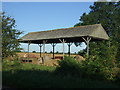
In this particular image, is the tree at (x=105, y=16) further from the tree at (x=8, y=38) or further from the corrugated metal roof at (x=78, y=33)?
the tree at (x=8, y=38)

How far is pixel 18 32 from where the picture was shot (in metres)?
13.6

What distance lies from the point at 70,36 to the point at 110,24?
20710 millimetres

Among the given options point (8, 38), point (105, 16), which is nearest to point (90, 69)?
point (8, 38)

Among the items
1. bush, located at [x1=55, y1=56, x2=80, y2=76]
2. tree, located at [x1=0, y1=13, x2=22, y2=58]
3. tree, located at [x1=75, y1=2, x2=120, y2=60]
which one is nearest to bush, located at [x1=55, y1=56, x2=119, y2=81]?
bush, located at [x1=55, y1=56, x2=80, y2=76]

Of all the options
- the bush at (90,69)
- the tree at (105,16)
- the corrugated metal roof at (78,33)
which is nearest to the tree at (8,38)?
the bush at (90,69)

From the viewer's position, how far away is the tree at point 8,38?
41.5 ft

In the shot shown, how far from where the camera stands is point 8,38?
12.8m

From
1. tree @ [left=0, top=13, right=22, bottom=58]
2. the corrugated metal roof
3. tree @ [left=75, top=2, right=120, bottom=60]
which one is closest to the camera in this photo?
tree @ [left=0, top=13, right=22, bottom=58]

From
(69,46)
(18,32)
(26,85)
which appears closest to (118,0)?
(69,46)

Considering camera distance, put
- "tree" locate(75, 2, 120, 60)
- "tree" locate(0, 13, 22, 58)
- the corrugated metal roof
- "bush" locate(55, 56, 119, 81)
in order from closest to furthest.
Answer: "bush" locate(55, 56, 119, 81) < "tree" locate(0, 13, 22, 58) < the corrugated metal roof < "tree" locate(75, 2, 120, 60)

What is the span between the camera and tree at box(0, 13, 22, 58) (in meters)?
12.7

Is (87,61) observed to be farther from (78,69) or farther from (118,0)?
(118,0)

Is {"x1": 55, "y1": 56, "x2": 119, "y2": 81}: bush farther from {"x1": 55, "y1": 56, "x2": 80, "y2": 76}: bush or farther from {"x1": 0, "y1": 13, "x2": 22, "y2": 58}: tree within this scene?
{"x1": 0, "y1": 13, "x2": 22, "y2": 58}: tree

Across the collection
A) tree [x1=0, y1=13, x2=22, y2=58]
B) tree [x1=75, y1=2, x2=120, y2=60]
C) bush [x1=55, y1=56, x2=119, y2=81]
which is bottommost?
bush [x1=55, y1=56, x2=119, y2=81]
